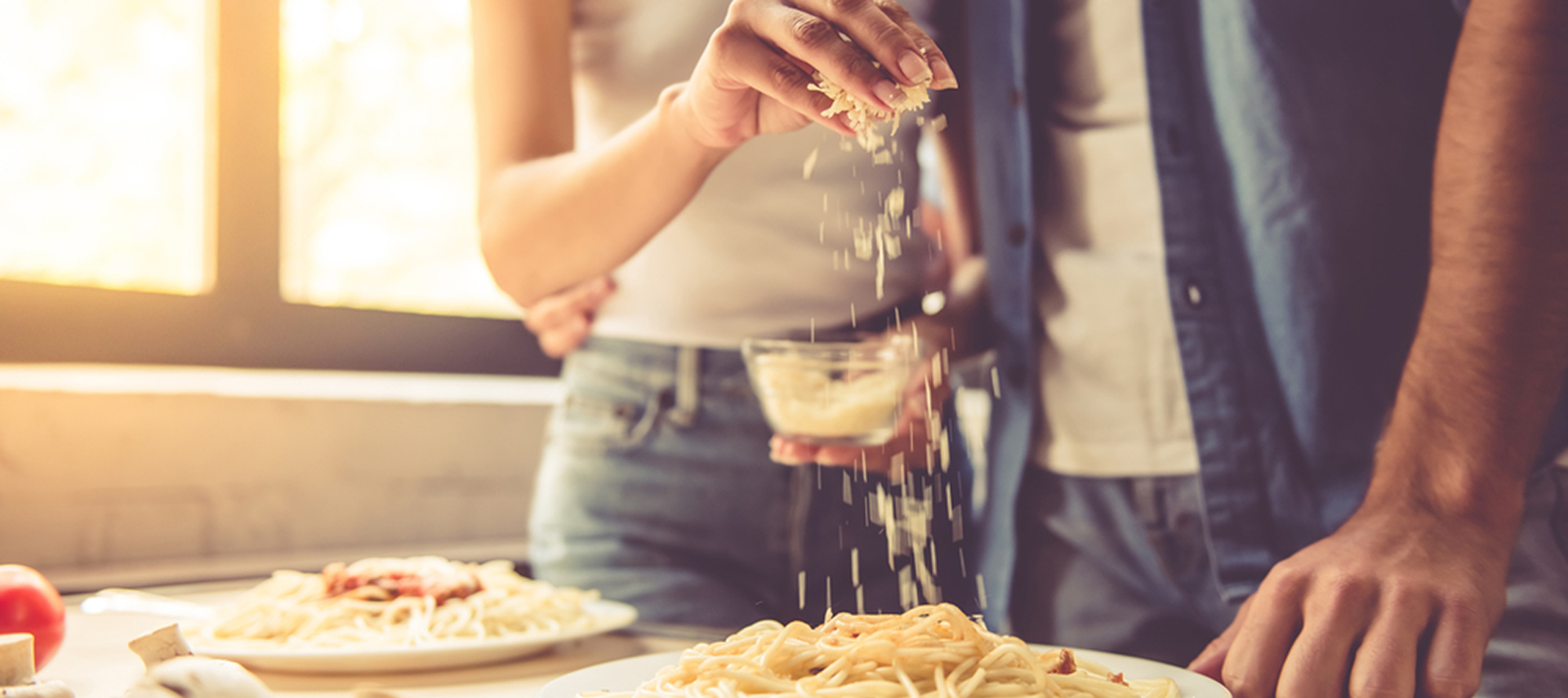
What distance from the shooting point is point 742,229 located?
148 cm

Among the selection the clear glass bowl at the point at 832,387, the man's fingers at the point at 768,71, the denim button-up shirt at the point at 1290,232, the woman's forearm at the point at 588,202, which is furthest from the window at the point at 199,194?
the denim button-up shirt at the point at 1290,232

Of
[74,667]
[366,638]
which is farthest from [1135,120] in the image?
[74,667]

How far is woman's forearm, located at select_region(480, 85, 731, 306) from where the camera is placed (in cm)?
107

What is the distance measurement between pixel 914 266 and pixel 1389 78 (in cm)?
66

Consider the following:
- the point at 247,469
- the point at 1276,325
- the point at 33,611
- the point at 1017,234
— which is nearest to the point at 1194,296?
the point at 1276,325

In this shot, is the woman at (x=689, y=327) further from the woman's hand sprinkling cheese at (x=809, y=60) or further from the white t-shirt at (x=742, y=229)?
the woman's hand sprinkling cheese at (x=809, y=60)

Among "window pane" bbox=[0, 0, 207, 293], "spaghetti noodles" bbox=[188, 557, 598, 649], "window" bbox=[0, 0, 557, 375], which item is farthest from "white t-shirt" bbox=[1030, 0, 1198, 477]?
"window pane" bbox=[0, 0, 207, 293]

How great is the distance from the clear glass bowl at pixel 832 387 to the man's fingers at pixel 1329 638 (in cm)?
49

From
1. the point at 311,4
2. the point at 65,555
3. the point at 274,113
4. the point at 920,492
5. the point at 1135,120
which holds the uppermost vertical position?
the point at 311,4

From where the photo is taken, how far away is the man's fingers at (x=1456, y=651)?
79 centimetres

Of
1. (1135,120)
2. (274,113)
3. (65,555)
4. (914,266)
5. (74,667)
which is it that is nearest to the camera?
(74,667)

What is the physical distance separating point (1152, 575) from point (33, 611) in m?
1.19

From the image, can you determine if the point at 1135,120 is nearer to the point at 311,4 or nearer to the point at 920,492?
the point at 920,492

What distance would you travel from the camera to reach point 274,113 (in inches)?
80.5
